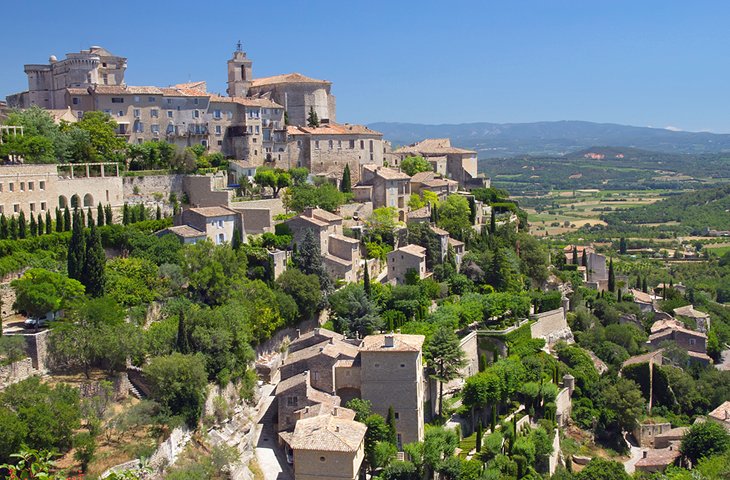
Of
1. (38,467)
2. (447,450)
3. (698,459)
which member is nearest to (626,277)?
(698,459)

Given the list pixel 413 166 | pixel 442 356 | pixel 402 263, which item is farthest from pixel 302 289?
pixel 413 166

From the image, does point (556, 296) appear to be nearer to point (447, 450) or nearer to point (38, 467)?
point (447, 450)

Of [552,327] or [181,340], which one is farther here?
[552,327]

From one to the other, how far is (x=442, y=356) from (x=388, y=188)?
2112cm

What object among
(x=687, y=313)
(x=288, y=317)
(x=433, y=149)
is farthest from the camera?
(x=433, y=149)

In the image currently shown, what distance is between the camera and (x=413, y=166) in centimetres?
6738

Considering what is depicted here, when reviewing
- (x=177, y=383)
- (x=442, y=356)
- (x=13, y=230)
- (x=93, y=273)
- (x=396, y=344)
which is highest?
(x=13, y=230)

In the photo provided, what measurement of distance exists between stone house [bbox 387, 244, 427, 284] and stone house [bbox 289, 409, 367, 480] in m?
19.2

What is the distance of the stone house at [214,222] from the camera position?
4359cm

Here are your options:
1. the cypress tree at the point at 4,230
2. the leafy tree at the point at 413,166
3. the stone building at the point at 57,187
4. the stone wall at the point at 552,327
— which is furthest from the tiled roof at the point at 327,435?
the leafy tree at the point at 413,166

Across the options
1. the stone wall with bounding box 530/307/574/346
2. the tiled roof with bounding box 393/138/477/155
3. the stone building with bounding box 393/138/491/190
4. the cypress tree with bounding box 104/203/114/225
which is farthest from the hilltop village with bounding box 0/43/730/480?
the tiled roof with bounding box 393/138/477/155

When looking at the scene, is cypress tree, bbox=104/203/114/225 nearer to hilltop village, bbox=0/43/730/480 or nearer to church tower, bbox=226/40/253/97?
hilltop village, bbox=0/43/730/480

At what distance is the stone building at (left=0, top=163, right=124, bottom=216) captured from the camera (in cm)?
3906

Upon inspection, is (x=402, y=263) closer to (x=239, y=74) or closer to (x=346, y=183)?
(x=346, y=183)
